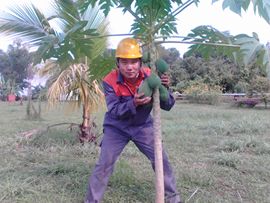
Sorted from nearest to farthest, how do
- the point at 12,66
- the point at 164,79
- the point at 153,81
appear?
the point at 153,81
the point at 164,79
the point at 12,66

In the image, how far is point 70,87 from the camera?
20.4ft

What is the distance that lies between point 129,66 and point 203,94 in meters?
18.9

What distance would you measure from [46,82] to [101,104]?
0.98 m

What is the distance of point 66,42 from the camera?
8.52ft

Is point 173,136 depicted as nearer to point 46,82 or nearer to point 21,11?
point 46,82

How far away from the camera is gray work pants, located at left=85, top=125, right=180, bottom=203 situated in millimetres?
3287

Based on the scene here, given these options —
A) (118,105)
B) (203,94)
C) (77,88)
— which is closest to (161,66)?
(118,105)

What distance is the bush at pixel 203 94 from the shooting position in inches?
824

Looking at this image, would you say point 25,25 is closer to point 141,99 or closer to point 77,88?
point 141,99

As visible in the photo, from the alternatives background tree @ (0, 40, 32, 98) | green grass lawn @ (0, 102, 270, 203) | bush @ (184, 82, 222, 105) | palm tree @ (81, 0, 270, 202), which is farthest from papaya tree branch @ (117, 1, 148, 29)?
background tree @ (0, 40, 32, 98)

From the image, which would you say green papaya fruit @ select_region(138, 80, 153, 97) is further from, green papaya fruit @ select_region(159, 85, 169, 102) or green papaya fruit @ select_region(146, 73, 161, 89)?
green papaya fruit @ select_region(159, 85, 169, 102)

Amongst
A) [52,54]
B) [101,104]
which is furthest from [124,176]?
[101,104]

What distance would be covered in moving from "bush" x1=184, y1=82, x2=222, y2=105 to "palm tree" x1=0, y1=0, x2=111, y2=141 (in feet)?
50.2

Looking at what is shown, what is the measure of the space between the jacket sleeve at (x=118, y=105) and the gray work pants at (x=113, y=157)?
33 cm
